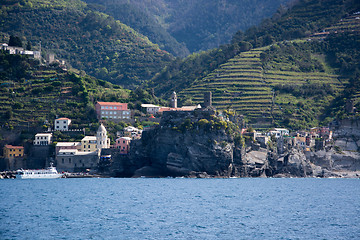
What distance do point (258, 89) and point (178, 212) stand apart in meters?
84.6

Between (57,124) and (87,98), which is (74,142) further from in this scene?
(87,98)

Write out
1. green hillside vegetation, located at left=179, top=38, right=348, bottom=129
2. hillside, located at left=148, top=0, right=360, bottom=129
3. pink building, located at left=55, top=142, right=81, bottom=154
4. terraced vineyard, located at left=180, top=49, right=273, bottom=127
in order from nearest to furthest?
pink building, located at left=55, top=142, right=81, bottom=154 < terraced vineyard, located at left=180, top=49, right=273, bottom=127 < green hillside vegetation, located at left=179, top=38, right=348, bottom=129 < hillside, located at left=148, top=0, right=360, bottom=129

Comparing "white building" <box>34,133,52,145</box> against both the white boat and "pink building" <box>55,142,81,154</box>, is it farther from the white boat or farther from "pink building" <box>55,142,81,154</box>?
the white boat

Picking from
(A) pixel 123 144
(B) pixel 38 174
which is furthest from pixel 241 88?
(B) pixel 38 174

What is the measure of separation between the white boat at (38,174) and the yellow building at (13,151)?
216 inches

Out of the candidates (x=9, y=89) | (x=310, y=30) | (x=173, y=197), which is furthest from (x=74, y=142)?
(x=310, y=30)

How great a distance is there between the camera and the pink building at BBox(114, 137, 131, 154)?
95450mm

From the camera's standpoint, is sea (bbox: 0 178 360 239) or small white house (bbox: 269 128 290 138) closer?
sea (bbox: 0 178 360 239)

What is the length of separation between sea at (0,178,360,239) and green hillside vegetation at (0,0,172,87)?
114 m

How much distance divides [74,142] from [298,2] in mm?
105344

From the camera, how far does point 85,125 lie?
103 m

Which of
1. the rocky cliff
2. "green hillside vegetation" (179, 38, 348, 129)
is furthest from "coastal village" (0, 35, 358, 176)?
"green hillside vegetation" (179, 38, 348, 129)

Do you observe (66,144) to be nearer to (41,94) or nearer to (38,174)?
(38,174)

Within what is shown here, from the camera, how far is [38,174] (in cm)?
8812
